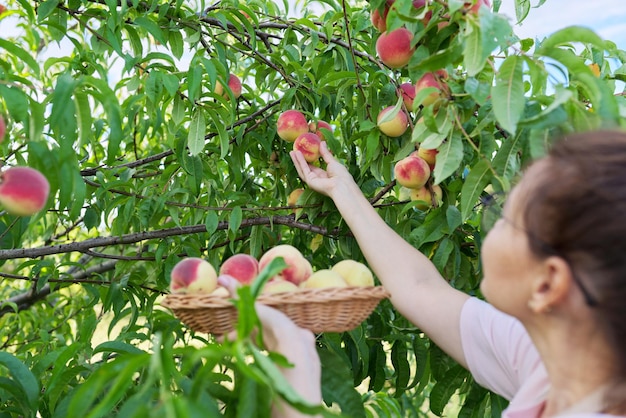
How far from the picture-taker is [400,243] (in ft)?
4.57

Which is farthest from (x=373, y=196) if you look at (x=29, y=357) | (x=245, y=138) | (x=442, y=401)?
(x=29, y=357)

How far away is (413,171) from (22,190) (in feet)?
2.74

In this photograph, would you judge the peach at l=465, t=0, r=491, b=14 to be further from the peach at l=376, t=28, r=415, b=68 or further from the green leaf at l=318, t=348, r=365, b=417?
the green leaf at l=318, t=348, r=365, b=417

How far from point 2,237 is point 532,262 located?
1349 mm

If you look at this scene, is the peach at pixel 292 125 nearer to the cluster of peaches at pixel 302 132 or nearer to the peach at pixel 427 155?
the cluster of peaches at pixel 302 132

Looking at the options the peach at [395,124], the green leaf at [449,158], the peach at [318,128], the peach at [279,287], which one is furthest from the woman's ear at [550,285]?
the peach at [318,128]

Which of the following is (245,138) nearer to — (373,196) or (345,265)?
(373,196)

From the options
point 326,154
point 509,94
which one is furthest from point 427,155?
point 509,94

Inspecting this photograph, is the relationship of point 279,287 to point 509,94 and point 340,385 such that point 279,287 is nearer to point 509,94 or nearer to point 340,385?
point 340,385

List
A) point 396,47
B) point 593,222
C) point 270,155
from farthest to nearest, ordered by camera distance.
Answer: point 270,155, point 396,47, point 593,222

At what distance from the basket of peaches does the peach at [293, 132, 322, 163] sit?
0.64 m

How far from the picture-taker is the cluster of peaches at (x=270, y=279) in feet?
3.17

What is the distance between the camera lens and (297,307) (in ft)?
2.93

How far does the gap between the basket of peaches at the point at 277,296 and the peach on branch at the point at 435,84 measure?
0.44m
